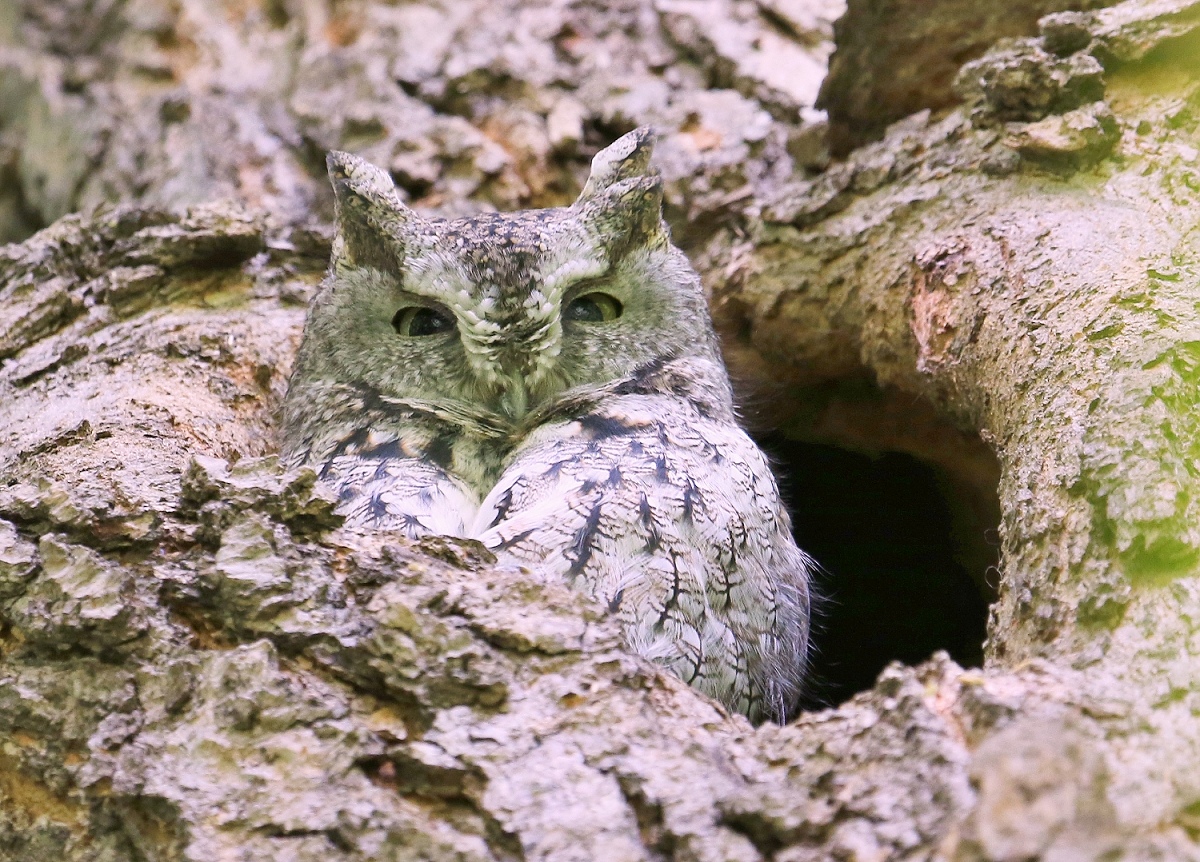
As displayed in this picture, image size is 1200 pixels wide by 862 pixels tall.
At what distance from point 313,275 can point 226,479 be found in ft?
4.75

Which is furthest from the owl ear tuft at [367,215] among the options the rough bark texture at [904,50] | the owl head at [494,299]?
the rough bark texture at [904,50]

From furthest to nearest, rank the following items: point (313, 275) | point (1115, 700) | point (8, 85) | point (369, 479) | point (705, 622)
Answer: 1. point (8, 85)
2. point (313, 275)
3. point (369, 479)
4. point (705, 622)
5. point (1115, 700)

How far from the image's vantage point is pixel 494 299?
2145mm

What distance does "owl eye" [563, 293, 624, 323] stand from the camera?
2312 mm

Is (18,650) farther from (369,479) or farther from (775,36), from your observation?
(775,36)

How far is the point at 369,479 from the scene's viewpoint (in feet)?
6.89

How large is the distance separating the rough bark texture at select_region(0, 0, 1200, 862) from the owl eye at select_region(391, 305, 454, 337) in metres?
0.46

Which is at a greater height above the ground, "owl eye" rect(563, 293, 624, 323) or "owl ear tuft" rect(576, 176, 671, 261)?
"owl ear tuft" rect(576, 176, 671, 261)

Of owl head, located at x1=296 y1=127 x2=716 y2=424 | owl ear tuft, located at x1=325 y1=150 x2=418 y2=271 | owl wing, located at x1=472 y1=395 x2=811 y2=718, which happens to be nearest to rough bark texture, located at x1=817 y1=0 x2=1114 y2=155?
owl head, located at x1=296 y1=127 x2=716 y2=424

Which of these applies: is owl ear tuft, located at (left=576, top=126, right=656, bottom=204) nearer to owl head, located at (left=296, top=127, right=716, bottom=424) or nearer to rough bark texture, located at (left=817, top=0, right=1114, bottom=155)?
owl head, located at (left=296, top=127, right=716, bottom=424)

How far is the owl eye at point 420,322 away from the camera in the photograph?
2279 mm

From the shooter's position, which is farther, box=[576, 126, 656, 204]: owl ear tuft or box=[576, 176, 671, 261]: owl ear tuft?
box=[576, 126, 656, 204]: owl ear tuft

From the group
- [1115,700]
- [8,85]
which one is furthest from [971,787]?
[8,85]

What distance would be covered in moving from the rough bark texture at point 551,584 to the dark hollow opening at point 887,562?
0.17 m
